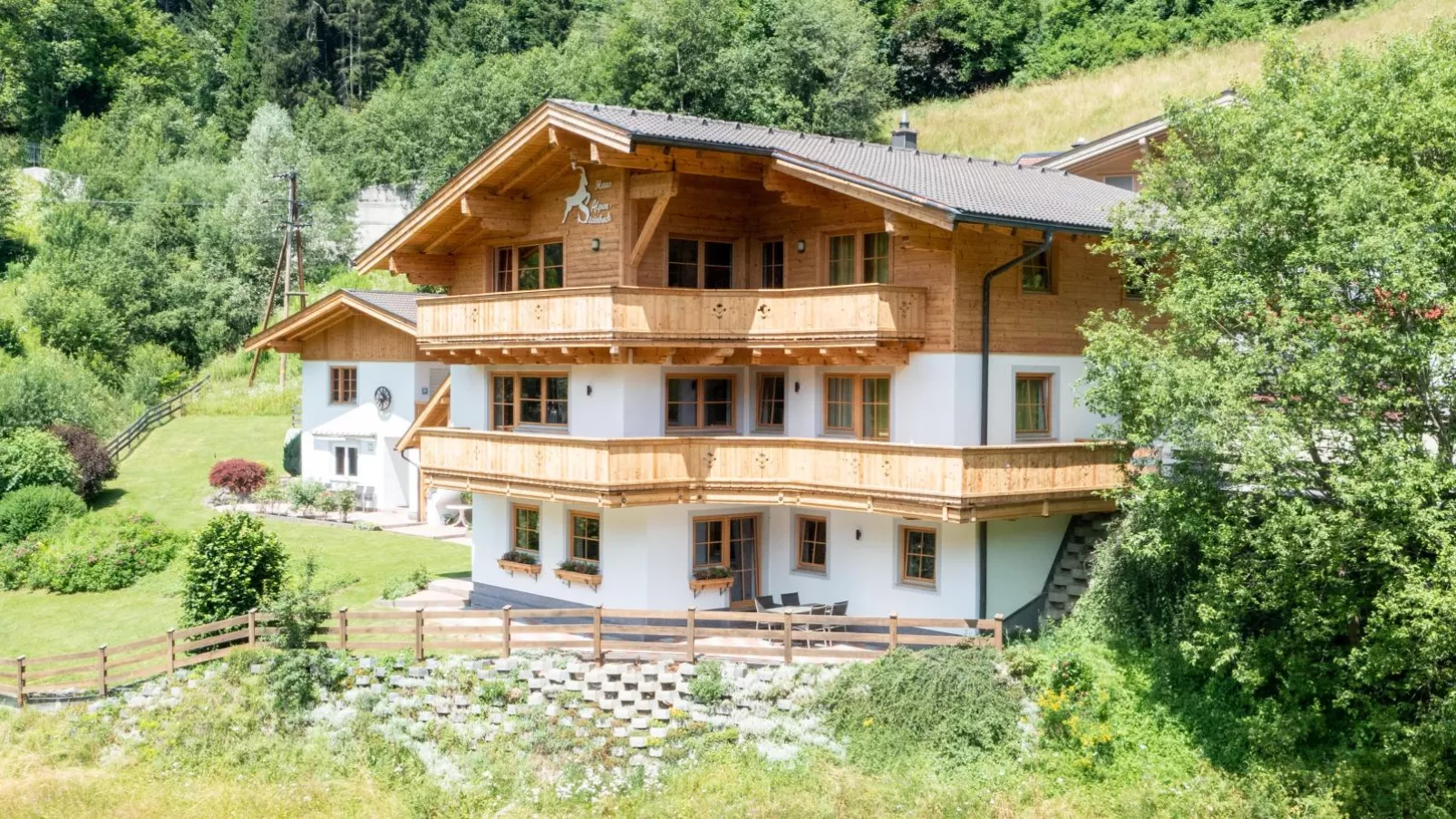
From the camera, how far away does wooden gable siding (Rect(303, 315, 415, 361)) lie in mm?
36719

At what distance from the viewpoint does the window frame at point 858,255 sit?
22.6 m

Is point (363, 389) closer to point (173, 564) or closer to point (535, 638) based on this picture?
point (173, 564)

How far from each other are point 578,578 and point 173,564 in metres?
12.7

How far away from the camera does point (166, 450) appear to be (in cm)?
4306

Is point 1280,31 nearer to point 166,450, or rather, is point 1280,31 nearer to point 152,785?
point 152,785

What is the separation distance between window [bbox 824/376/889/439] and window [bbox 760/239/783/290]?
7.35ft

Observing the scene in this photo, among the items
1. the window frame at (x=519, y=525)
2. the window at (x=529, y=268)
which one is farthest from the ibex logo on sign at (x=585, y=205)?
the window frame at (x=519, y=525)

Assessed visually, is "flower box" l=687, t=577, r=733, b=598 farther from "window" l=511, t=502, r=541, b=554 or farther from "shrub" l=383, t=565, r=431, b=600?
"shrub" l=383, t=565, r=431, b=600

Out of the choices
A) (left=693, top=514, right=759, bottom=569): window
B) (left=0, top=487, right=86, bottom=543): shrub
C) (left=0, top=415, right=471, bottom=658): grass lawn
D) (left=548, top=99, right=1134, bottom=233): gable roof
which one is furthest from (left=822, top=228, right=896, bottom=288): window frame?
(left=0, top=487, right=86, bottom=543): shrub

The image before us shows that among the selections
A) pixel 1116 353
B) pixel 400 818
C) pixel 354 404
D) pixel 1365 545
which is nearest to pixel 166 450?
pixel 354 404

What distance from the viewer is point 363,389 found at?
37.8 metres

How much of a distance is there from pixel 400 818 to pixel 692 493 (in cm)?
719

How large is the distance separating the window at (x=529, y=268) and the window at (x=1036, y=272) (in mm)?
8560

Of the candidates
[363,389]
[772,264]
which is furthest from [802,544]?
[363,389]
